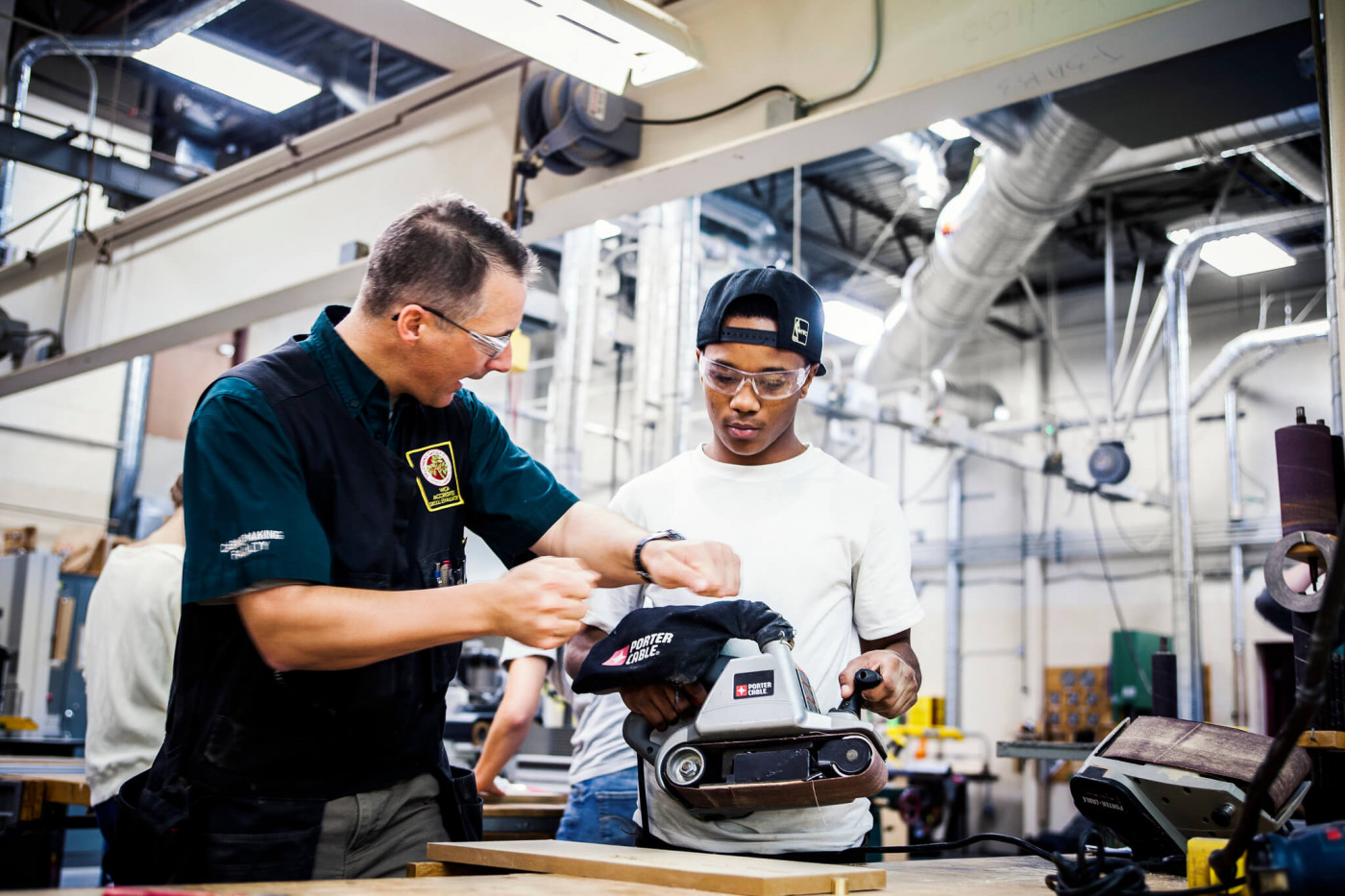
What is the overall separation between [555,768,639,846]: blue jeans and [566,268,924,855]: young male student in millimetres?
644

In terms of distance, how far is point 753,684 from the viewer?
147 cm

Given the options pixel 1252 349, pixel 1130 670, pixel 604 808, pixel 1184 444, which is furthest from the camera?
pixel 1130 670

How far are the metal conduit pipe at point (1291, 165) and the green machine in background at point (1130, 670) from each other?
383 centimetres

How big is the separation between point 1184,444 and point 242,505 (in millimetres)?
7570

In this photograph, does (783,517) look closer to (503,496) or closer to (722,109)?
(503,496)

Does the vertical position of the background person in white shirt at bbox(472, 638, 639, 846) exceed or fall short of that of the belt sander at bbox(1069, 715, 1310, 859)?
it falls short

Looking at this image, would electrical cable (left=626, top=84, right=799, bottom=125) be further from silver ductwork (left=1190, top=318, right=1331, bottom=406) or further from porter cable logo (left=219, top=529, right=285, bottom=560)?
silver ductwork (left=1190, top=318, right=1331, bottom=406)

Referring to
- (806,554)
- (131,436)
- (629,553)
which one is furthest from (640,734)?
(131,436)

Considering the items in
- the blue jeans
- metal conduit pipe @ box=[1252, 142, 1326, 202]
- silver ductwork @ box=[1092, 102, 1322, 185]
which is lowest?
the blue jeans

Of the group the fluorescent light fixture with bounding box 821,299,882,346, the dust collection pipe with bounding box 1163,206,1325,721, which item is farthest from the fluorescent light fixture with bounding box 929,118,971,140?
the dust collection pipe with bounding box 1163,206,1325,721

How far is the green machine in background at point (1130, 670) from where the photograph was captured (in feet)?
29.8

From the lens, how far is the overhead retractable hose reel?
318 centimetres

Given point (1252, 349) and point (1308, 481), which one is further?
point (1252, 349)

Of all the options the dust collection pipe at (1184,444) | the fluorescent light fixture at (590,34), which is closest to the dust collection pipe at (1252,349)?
the dust collection pipe at (1184,444)
